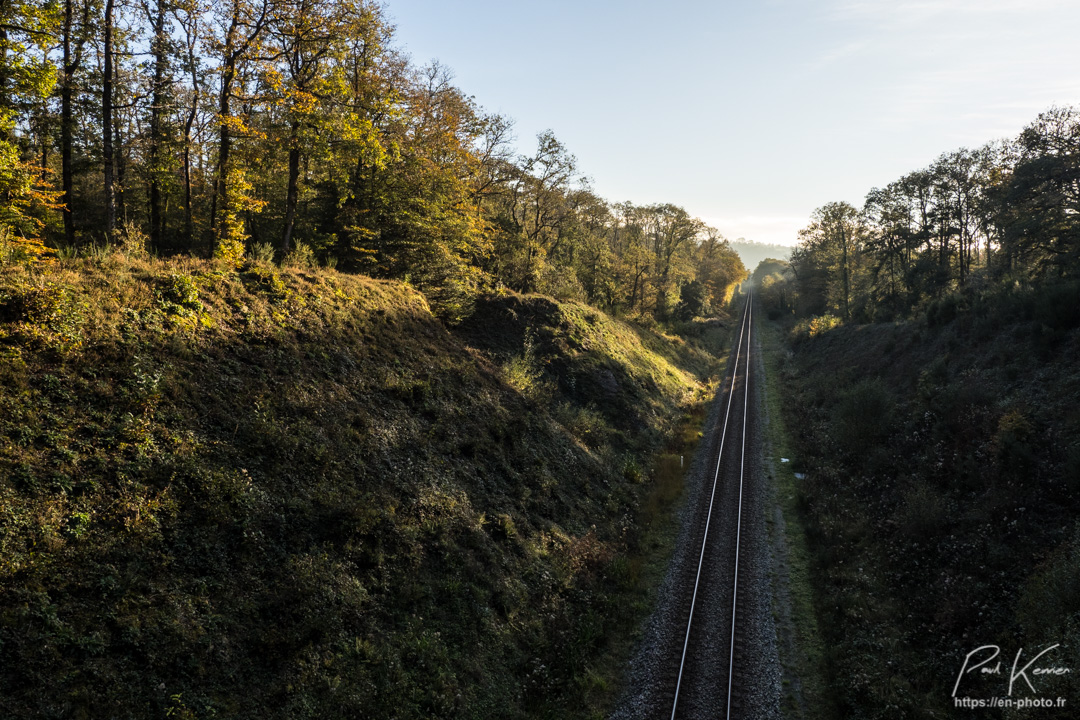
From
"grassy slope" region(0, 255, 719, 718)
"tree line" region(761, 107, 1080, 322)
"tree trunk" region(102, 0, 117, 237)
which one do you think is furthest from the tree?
"tree trunk" region(102, 0, 117, 237)

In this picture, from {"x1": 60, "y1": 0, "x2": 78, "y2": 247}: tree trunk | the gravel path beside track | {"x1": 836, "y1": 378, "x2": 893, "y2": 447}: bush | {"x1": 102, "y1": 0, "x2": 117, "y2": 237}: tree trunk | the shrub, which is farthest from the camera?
{"x1": 836, "y1": 378, "x2": 893, "y2": 447}: bush

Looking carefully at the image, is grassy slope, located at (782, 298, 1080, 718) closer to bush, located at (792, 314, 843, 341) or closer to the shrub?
the shrub

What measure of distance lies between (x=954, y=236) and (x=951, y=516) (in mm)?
40927

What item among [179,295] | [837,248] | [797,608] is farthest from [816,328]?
[179,295]

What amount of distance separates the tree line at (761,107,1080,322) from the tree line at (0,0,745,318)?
30.0 meters

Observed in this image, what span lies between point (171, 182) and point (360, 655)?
77.9 ft

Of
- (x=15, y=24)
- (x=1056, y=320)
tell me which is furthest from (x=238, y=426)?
(x=1056, y=320)

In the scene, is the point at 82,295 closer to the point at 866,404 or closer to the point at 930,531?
the point at 930,531

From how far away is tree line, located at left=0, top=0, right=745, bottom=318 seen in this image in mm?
15852

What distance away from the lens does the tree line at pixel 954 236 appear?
2664cm

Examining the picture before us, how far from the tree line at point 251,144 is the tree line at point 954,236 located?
1180 inches

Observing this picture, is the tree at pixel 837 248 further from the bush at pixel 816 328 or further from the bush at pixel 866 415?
the bush at pixel 866 415

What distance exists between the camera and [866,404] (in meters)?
23.0

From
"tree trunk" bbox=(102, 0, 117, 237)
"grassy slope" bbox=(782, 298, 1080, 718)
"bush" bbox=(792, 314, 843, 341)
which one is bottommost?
"grassy slope" bbox=(782, 298, 1080, 718)
